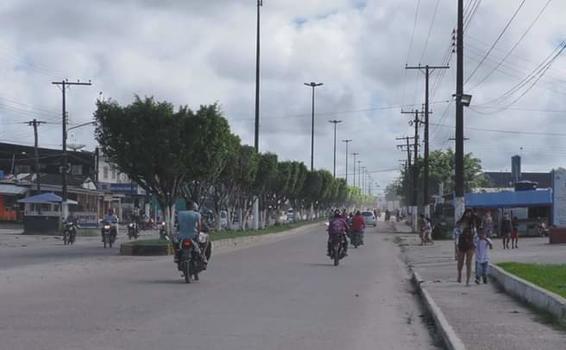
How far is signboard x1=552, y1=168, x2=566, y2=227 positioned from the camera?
46594 mm

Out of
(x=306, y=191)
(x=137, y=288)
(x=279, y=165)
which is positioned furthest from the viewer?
(x=306, y=191)

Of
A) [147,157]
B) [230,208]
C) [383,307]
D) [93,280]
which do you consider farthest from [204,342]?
[230,208]

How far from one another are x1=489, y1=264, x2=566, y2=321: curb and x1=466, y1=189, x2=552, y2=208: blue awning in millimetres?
34007

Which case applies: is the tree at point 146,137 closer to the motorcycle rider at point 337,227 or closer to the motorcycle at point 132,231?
the motorcycle rider at point 337,227

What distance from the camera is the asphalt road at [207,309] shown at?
11.1 meters

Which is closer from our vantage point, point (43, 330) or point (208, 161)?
point (43, 330)

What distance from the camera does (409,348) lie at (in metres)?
11.3

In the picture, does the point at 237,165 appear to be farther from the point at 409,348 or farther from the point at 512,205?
the point at 409,348

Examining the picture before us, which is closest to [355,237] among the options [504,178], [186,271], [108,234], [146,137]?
[108,234]

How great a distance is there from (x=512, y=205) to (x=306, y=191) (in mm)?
43153

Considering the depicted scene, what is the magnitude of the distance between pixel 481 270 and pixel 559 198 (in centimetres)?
2872

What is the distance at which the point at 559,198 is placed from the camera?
46812mm

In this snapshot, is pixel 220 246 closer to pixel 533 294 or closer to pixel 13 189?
pixel 533 294

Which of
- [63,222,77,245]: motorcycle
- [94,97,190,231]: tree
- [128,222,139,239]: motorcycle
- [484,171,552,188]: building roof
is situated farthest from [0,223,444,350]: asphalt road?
[484,171,552,188]: building roof
